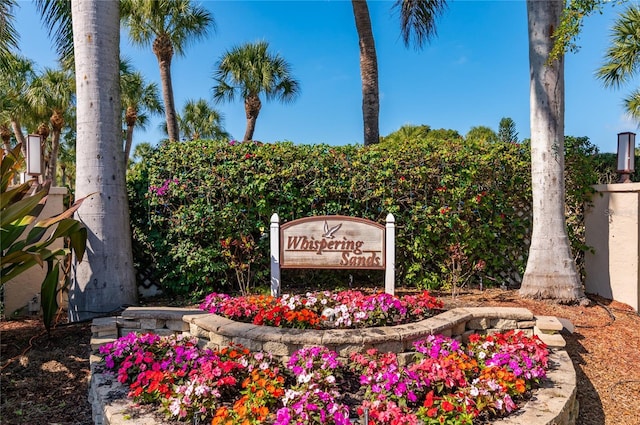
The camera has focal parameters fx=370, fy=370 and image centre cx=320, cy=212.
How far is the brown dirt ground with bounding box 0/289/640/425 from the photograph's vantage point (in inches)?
109

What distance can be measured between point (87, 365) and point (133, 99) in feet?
43.6

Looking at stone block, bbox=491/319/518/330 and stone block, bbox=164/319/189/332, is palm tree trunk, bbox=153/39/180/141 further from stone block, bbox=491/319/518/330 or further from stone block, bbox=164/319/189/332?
stone block, bbox=491/319/518/330

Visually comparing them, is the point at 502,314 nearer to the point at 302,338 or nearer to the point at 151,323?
the point at 302,338

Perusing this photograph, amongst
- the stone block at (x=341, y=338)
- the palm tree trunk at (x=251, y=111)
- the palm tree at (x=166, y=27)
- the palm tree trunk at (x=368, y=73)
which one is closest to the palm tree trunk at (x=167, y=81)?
the palm tree at (x=166, y=27)

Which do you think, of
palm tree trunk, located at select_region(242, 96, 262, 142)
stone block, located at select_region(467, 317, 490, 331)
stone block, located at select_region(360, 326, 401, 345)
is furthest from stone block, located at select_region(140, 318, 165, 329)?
palm tree trunk, located at select_region(242, 96, 262, 142)

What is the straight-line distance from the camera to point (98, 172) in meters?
4.02

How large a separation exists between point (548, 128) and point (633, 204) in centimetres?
143

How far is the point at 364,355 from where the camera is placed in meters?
2.83

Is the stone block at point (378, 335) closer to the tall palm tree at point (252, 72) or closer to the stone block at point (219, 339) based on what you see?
the stone block at point (219, 339)

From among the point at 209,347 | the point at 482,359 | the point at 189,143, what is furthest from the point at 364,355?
the point at 189,143

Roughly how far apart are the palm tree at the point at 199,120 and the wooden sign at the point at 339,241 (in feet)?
61.9

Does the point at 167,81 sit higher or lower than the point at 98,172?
higher

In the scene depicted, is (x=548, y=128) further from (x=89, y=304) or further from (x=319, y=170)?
(x=89, y=304)

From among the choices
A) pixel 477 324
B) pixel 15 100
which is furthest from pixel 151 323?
pixel 15 100
